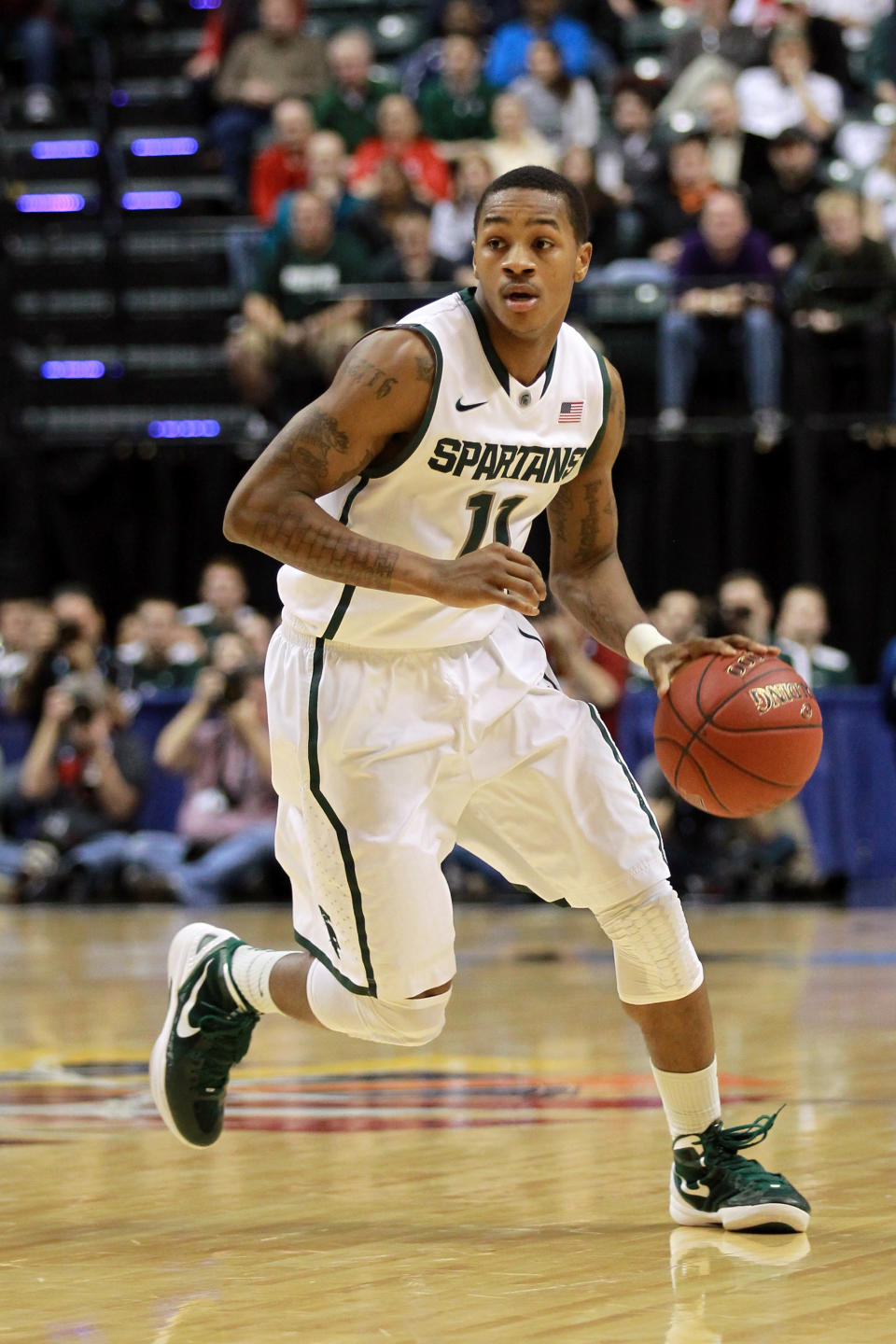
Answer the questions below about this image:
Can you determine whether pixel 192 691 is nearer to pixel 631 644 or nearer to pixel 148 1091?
pixel 148 1091

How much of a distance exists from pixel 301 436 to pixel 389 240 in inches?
374

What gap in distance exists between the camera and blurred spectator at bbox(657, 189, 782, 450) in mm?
12328

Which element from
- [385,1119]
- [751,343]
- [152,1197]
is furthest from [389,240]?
[152,1197]

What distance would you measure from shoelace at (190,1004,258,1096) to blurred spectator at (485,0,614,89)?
428 inches

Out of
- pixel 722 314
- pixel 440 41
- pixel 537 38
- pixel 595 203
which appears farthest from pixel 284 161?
pixel 722 314

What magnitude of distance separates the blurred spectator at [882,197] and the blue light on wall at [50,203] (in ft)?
18.9

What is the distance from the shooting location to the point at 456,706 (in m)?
4.23

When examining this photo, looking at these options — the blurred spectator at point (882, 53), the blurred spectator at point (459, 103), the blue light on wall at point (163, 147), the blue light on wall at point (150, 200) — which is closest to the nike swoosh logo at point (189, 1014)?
the blurred spectator at point (459, 103)

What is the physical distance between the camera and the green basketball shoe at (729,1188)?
158 inches

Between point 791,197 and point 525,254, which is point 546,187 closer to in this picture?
point 525,254

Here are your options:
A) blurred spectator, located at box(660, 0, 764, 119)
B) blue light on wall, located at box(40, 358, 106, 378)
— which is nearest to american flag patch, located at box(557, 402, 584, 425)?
blurred spectator, located at box(660, 0, 764, 119)

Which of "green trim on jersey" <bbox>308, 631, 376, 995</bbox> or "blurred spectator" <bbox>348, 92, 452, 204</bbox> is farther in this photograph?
"blurred spectator" <bbox>348, 92, 452, 204</bbox>

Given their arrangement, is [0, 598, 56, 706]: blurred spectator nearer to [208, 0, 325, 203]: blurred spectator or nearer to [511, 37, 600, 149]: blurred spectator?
[208, 0, 325, 203]: blurred spectator

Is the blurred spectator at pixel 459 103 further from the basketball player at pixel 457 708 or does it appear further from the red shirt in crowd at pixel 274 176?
the basketball player at pixel 457 708
